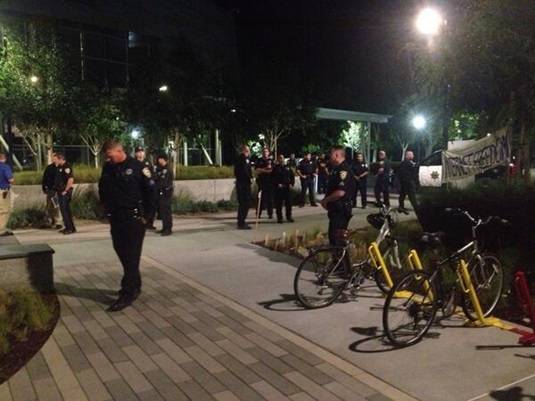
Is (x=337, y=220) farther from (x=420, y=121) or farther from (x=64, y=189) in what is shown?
(x=420, y=121)

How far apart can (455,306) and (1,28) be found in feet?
53.6

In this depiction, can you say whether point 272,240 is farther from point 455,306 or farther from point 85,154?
point 85,154

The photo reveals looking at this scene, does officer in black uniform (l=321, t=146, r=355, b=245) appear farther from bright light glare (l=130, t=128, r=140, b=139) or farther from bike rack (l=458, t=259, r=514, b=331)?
bright light glare (l=130, t=128, r=140, b=139)

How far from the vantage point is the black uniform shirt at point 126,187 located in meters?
5.75

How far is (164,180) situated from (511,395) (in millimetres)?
8083

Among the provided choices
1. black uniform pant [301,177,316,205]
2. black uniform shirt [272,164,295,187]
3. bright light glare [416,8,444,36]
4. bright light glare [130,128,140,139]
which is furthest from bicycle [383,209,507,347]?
bright light glare [130,128,140,139]

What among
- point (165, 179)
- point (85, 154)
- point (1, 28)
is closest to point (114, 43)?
point (85, 154)

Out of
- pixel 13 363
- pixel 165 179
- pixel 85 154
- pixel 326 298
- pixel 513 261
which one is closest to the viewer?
pixel 13 363

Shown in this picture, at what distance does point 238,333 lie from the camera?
5023 millimetres

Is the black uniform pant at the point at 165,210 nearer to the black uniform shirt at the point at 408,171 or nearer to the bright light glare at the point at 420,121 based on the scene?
the bright light glare at the point at 420,121

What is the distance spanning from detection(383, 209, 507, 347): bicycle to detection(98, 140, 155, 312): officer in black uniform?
2.84 meters

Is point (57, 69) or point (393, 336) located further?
point (57, 69)

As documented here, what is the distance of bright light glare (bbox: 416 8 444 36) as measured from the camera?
9.51 m

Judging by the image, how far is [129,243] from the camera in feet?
19.1
